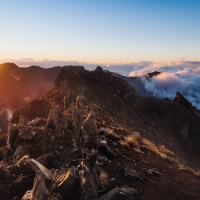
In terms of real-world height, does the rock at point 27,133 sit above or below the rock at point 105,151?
above

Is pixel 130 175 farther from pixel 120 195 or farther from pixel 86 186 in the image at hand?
pixel 86 186

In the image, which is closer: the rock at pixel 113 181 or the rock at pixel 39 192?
the rock at pixel 39 192

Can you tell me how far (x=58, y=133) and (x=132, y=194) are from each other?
5.79 meters

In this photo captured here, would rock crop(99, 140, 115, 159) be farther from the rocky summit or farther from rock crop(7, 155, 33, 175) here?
Answer: rock crop(7, 155, 33, 175)

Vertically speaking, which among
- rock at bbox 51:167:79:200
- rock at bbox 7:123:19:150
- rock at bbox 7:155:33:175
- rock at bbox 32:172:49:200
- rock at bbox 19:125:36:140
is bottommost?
rock at bbox 7:123:19:150

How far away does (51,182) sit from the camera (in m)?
4.56

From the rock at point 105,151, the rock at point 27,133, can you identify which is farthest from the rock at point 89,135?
the rock at point 27,133

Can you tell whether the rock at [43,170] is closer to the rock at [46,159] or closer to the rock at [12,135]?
the rock at [46,159]

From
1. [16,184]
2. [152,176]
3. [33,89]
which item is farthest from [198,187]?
[33,89]

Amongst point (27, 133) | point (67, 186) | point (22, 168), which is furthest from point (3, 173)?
point (27, 133)

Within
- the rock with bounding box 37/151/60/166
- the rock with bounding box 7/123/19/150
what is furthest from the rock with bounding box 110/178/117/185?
the rock with bounding box 7/123/19/150

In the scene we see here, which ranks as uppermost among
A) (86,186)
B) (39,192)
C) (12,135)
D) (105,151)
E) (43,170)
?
(39,192)

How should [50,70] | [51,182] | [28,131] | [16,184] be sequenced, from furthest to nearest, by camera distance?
[50,70], [28,131], [16,184], [51,182]

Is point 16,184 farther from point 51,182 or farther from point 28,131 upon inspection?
point 28,131
